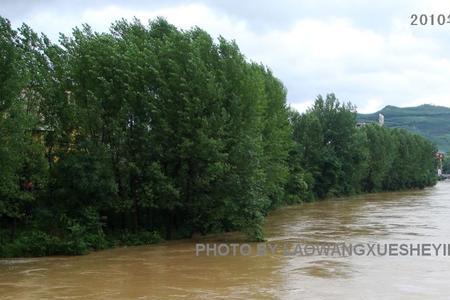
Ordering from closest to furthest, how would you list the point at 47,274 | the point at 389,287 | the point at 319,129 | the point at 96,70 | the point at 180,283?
the point at 389,287 < the point at 180,283 < the point at 47,274 < the point at 96,70 < the point at 319,129

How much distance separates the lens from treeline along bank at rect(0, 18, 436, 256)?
25.2 metres

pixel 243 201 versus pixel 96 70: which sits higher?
pixel 96 70

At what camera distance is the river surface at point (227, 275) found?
16156mm

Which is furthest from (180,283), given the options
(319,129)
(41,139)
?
(319,129)

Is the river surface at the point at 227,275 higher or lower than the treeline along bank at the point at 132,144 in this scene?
lower

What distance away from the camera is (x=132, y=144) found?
27141 millimetres

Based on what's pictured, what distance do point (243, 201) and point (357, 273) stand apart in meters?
9.01

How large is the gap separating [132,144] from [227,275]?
33.4 feet

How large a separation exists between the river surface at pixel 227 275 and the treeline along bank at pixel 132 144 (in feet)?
5.24

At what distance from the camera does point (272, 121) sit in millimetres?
37375

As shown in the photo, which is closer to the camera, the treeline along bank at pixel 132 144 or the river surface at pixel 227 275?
the river surface at pixel 227 275

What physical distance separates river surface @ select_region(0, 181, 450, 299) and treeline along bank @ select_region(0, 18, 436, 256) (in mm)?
1596

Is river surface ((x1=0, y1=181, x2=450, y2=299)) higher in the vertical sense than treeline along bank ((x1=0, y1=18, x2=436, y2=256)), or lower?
lower

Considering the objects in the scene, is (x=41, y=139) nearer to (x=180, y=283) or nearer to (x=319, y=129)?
(x=180, y=283)
